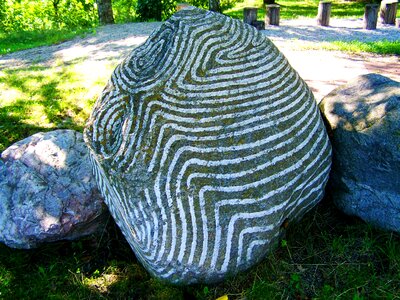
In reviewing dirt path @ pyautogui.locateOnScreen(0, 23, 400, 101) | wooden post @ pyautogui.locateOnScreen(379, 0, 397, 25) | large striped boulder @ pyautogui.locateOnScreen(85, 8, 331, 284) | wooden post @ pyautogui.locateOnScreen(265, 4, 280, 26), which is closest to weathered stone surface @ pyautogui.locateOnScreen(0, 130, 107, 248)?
large striped boulder @ pyautogui.locateOnScreen(85, 8, 331, 284)

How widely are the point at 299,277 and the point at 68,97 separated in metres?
3.29

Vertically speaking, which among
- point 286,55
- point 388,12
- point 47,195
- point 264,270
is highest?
point 388,12

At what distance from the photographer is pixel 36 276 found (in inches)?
116

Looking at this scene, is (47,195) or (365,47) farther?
(365,47)

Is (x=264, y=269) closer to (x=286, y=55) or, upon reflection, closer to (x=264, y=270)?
(x=264, y=270)

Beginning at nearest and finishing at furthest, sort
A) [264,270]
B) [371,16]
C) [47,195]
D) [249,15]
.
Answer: [264,270], [47,195], [371,16], [249,15]

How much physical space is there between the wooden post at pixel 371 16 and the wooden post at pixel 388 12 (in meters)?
0.79

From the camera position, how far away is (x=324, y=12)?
991 centimetres

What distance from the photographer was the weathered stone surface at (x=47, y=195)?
3051mm

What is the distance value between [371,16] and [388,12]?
93cm

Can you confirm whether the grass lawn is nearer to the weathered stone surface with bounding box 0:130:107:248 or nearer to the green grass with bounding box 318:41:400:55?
the green grass with bounding box 318:41:400:55

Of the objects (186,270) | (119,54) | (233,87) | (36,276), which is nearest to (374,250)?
(186,270)

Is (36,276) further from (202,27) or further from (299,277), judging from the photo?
(202,27)

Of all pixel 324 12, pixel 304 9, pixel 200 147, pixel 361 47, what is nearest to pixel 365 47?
pixel 361 47
